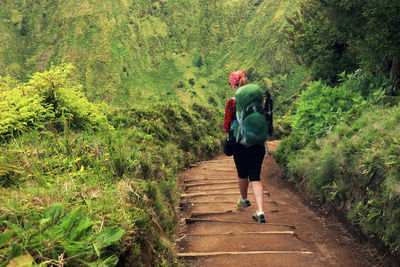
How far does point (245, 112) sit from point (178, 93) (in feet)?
292

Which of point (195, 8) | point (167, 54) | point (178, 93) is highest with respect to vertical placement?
point (195, 8)

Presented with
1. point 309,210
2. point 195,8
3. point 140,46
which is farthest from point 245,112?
point 195,8

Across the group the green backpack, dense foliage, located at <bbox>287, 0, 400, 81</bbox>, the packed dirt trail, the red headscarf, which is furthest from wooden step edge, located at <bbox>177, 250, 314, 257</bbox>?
dense foliage, located at <bbox>287, 0, 400, 81</bbox>

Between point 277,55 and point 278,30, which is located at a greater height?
point 278,30

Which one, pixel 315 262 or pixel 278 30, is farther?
pixel 278 30

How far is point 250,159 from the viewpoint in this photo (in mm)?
3992

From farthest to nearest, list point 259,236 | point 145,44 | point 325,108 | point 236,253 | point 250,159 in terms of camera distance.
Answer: point 145,44, point 325,108, point 250,159, point 259,236, point 236,253

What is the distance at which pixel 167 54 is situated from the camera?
111188mm

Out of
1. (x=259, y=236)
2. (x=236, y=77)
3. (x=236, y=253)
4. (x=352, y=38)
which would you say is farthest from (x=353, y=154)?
(x=352, y=38)

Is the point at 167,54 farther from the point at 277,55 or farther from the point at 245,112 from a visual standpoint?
the point at 245,112

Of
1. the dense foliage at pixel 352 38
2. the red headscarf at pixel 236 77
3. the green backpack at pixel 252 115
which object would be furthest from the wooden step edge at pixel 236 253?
the dense foliage at pixel 352 38

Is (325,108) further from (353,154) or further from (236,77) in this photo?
(236,77)

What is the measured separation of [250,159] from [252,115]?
69 centimetres

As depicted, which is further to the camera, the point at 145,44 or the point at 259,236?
the point at 145,44
